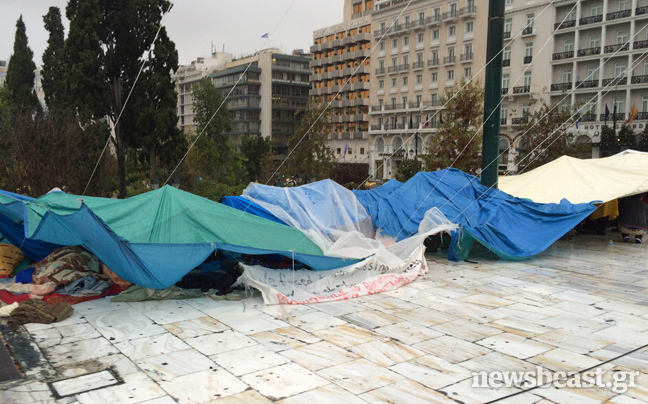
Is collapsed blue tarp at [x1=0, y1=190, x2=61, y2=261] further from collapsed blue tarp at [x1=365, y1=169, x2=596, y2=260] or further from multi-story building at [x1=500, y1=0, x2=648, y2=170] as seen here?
multi-story building at [x1=500, y1=0, x2=648, y2=170]

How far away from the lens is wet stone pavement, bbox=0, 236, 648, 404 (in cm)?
437

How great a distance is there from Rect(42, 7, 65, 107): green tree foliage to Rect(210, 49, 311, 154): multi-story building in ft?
139

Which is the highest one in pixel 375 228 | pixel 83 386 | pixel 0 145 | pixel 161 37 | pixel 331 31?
pixel 331 31

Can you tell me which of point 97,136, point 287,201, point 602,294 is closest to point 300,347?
point 287,201

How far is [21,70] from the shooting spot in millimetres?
28984

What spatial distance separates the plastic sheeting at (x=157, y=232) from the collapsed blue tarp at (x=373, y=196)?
312cm

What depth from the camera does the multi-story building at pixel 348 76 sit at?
5600cm

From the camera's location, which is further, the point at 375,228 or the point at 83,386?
the point at 375,228

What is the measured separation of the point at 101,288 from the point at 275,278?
2.45 meters

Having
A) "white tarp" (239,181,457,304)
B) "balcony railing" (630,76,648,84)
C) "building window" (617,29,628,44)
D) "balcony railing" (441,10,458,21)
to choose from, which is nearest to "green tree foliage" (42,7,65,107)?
"white tarp" (239,181,457,304)

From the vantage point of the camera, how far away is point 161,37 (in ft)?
69.2

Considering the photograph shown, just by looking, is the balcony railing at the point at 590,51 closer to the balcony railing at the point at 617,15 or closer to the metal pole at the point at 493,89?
the balcony railing at the point at 617,15

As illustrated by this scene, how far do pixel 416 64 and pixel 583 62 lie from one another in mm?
15164

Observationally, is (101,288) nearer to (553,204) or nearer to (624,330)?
(624,330)
